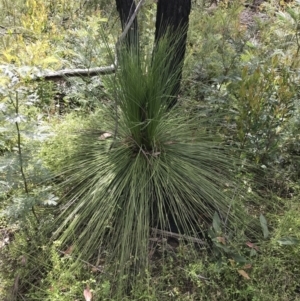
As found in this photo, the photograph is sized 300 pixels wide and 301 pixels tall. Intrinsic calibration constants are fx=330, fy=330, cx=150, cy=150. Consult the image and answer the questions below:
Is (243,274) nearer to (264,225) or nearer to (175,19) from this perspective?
(264,225)

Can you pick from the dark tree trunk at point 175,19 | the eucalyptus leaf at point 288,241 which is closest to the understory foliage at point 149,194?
the eucalyptus leaf at point 288,241

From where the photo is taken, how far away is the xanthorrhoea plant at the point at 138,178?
1426 millimetres

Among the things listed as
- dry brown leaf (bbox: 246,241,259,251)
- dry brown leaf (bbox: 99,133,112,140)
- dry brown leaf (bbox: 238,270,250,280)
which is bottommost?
dry brown leaf (bbox: 238,270,250,280)

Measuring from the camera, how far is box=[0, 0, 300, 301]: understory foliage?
1.33 metres

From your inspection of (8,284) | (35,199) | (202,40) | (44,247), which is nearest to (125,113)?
(35,199)

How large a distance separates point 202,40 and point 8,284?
235 centimetres

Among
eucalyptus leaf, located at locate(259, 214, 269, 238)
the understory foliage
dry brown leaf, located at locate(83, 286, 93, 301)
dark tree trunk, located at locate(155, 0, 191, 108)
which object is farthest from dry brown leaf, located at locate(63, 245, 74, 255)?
dark tree trunk, located at locate(155, 0, 191, 108)

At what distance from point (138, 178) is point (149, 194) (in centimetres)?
9

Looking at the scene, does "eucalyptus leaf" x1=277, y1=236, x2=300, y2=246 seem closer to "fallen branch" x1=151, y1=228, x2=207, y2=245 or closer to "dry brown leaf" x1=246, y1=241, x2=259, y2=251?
"dry brown leaf" x1=246, y1=241, x2=259, y2=251

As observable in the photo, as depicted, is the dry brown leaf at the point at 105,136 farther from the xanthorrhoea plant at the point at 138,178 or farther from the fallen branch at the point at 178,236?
the fallen branch at the point at 178,236

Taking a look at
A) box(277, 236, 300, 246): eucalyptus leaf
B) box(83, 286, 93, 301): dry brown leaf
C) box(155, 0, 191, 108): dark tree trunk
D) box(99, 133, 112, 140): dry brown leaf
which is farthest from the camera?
box(155, 0, 191, 108): dark tree trunk

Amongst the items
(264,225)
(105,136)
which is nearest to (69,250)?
(105,136)

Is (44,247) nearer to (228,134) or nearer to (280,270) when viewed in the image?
(280,270)

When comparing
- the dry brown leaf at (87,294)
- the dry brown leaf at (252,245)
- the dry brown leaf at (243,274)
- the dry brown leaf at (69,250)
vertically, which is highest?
the dry brown leaf at (252,245)
